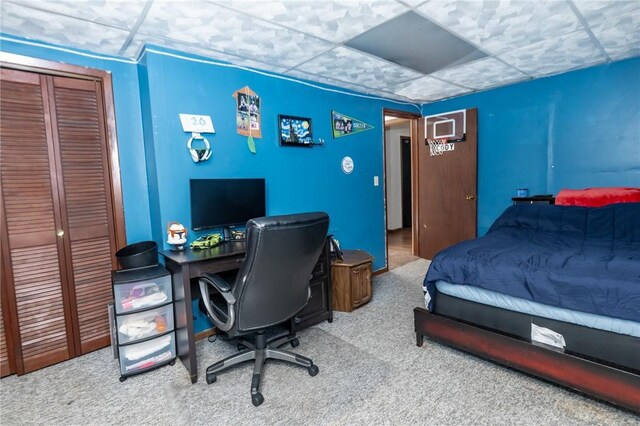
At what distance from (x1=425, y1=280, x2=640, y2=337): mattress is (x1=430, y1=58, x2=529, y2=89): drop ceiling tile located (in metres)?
2.16

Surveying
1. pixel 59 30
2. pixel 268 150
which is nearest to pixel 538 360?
pixel 268 150

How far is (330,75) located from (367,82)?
0.50 metres

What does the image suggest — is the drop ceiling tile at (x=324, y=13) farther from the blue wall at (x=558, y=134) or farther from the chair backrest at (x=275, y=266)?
the blue wall at (x=558, y=134)

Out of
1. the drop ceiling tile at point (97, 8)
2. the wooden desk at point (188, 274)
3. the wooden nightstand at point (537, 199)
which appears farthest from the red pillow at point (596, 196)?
the drop ceiling tile at point (97, 8)

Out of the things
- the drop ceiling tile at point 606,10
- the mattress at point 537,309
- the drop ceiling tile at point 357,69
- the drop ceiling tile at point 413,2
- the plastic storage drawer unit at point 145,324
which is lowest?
the plastic storage drawer unit at point 145,324

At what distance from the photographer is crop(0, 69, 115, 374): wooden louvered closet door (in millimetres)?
2172

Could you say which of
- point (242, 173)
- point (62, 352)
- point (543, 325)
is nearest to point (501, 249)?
point (543, 325)

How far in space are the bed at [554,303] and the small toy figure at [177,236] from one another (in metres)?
1.84

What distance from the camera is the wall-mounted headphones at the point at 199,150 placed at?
2.58 meters

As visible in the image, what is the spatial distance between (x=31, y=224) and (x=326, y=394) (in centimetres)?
231

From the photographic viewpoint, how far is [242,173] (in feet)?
9.51

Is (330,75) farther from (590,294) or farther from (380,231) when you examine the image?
(590,294)

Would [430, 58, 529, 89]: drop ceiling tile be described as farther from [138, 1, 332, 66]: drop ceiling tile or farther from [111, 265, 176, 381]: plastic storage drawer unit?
[111, 265, 176, 381]: plastic storage drawer unit

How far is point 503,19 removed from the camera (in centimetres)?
220
